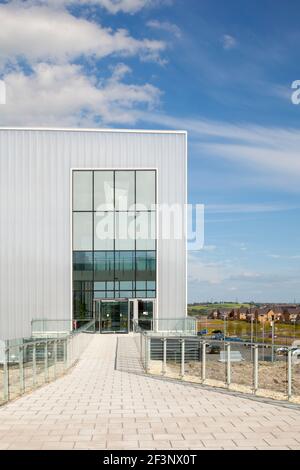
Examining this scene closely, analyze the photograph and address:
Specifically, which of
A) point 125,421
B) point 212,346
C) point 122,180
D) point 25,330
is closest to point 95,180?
point 122,180

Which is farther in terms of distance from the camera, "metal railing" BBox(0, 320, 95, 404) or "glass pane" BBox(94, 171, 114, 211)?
"glass pane" BBox(94, 171, 114, 211)

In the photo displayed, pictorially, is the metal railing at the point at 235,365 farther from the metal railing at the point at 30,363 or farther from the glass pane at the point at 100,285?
the glass pane at the point at 100,285

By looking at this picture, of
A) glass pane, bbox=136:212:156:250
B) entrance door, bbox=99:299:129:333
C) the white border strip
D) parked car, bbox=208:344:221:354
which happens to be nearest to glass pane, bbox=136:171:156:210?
glass pane, bbox=136:212:156:250

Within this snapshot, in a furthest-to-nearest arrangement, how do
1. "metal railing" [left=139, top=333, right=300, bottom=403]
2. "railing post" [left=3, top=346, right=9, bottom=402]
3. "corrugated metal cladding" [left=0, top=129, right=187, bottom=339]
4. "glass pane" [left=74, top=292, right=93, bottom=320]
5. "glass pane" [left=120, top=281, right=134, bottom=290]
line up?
"glass pane" [left=120, top=281, right=134, bottom=290], "glass pane" [left=74, top=292, right=93, bottom=320], "corrugated metal cladding" [left=0, top=129, right=187, bottom=339], "metal railing" [left=139, top=333, right=300, bottom=403], "railing post" [left=3, top=346, right=9, bottom=402]

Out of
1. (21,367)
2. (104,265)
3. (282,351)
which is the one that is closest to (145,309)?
(104,265)

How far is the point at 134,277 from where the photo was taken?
29.6m

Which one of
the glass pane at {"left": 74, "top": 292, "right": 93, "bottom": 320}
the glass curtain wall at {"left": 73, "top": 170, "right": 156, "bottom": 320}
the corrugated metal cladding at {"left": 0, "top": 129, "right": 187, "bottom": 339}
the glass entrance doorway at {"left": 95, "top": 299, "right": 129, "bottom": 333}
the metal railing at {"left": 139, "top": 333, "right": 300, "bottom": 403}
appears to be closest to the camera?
the metal railing at {"left": 139, "top": 333, "right": 300, "bottom": 403}

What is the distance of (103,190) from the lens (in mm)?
29844

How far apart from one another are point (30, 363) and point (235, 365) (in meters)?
4.28

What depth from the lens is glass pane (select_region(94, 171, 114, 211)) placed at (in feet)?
97.7

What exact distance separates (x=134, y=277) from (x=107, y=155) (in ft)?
21.7

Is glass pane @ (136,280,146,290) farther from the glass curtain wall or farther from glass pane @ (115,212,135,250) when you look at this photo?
glass pane @ (115,212,135,250)

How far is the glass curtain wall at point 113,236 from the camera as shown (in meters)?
29.6
